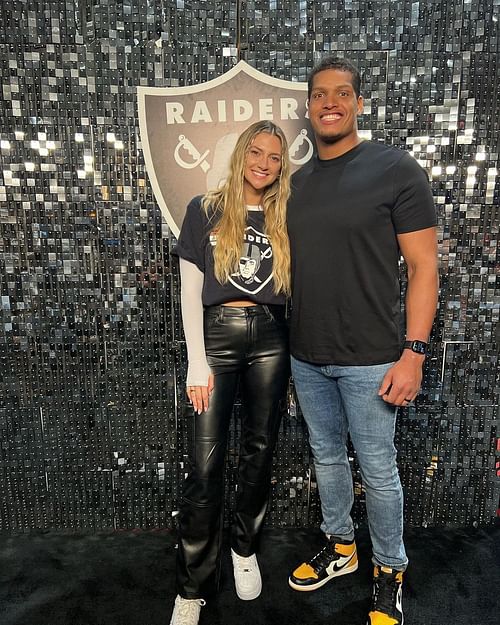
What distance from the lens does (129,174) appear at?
1859 mm

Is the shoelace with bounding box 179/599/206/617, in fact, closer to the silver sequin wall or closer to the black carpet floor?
the black carpet floor

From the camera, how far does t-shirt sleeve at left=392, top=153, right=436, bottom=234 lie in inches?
55.1

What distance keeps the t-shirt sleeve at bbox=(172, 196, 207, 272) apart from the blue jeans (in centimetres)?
50

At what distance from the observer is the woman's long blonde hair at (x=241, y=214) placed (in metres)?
1.49

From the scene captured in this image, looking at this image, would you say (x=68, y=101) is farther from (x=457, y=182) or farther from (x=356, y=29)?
(x=457, y=182)

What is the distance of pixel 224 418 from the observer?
1.58 meters

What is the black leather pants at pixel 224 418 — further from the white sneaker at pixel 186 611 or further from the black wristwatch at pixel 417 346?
the black wristwatch at pixel 417 346

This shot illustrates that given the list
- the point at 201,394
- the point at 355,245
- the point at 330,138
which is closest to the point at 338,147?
the point at 330,138

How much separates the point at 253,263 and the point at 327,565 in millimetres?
1186

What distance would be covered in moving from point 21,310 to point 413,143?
176 cm

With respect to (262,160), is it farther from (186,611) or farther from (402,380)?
(186,611)

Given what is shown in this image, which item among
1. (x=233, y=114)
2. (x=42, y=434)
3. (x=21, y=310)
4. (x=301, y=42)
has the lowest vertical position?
(x=42, y=434)

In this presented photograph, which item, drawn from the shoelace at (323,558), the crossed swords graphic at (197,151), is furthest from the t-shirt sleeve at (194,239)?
the shoelace at (323,558)

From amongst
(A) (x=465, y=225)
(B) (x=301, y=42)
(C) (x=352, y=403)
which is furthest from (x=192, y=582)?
(B) (x=301, y=42)
